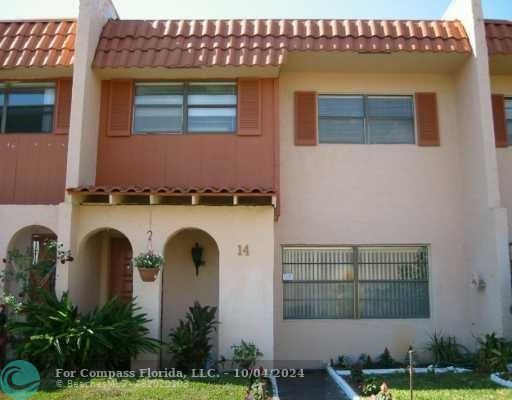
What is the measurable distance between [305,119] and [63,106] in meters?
5.05

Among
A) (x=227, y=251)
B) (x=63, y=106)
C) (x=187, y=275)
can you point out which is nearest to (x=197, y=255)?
(x=187, y=275)

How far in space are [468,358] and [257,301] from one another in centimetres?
433

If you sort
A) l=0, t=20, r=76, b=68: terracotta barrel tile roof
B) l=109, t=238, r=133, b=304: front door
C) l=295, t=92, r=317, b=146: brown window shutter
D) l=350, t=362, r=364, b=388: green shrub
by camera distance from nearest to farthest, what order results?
1. l=350, t=362, r=364, b=388: green shrub
2. l=0, t=20, r=76, b=68: terracotta barrel tile roof
3. l=109, t=238, r=133, b=304: front door
4. l=295, t=92, r=317, b=146: brown window shutter

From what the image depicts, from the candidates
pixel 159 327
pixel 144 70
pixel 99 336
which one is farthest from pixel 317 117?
pixel 99 336

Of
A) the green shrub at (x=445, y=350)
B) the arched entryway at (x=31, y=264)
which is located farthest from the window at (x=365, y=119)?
the arched entryway at (x=31, y=264)

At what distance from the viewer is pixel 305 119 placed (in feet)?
37.7

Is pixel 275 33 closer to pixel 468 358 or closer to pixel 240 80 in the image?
pixel 240 80

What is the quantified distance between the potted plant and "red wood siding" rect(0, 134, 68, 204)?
96.0 inches

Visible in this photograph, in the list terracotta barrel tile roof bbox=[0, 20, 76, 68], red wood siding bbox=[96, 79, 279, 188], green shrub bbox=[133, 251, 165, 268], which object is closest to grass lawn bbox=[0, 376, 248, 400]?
green shrub bbox=[133, 251, 165, 268]

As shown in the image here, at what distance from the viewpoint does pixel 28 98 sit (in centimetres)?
1128

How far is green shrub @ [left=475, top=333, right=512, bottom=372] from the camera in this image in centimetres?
919

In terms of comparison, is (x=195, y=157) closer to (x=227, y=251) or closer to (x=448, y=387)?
(x=227, y=251)

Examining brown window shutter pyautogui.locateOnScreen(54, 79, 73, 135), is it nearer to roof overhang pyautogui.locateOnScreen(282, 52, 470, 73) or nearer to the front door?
the front door

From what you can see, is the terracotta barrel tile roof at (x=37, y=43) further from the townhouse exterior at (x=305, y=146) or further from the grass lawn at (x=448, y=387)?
the grass lawn at (x=448, y=387)
